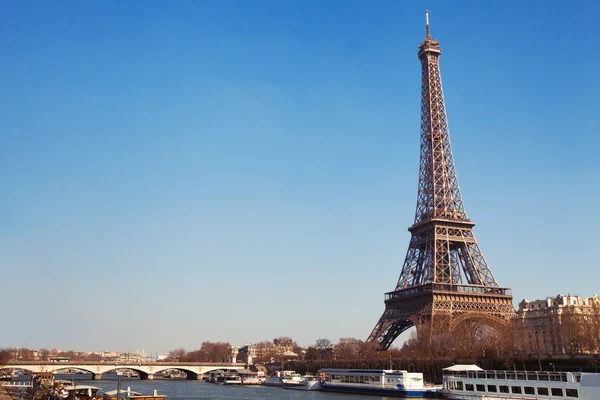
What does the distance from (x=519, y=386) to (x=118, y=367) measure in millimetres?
84736

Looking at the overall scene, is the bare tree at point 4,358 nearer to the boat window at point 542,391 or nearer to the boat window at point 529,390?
the boat window at point 529,390

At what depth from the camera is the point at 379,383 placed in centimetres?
7262

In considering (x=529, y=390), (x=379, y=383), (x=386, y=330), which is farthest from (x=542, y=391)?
(x=386, y=330)

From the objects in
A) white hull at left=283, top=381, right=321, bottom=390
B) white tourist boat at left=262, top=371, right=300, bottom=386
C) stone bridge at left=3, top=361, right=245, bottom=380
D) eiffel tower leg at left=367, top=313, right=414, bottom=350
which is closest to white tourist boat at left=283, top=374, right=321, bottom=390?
white hull at left=283, top=381, right=321, bottom=390

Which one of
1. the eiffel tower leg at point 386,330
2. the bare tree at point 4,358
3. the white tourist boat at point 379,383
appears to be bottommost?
the white tourist boat at point 379,383

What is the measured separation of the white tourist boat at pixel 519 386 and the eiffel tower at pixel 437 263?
26.4m

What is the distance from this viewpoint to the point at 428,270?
9888 centimetres

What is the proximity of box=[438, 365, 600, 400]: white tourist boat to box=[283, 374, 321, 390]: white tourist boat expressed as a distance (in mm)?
25322

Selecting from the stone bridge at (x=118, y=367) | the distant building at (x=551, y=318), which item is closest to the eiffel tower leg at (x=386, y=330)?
the distant building at (x=551, y=318)

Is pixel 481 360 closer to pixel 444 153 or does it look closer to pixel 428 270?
pixel 428 270

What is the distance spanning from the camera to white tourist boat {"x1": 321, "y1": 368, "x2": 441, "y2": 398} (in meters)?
67.1

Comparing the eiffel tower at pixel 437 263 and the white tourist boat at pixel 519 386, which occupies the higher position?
the eiffel tower at pixel 437 263

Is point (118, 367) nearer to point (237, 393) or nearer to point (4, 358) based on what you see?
point (4, 358)

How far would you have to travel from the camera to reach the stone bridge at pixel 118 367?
117188 mm
